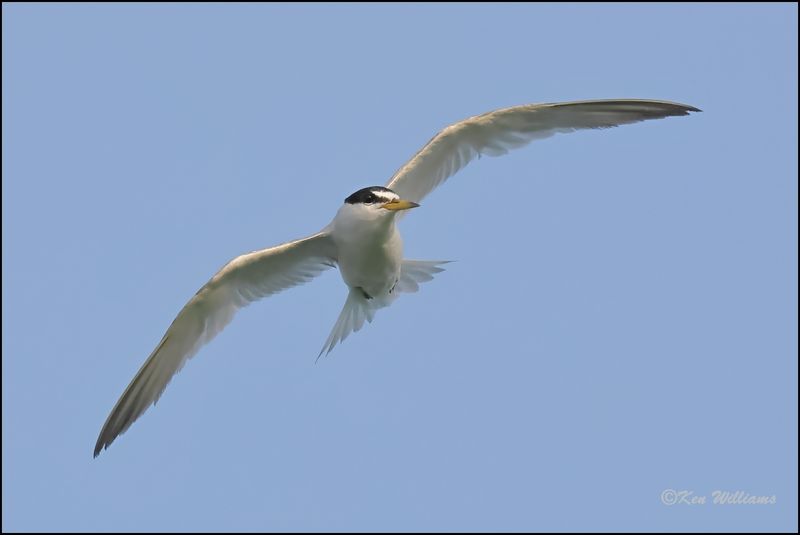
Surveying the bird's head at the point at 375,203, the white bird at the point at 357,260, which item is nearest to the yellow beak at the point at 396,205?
the bird's head at the point at 375,203

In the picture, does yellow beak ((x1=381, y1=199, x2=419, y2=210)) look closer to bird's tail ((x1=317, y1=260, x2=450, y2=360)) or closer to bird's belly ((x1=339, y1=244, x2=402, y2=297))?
bird's belly ((x1=339, y1=244, x2=402, y2=297))

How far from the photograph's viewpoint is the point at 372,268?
8.90 meters

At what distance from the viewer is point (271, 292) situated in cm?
977

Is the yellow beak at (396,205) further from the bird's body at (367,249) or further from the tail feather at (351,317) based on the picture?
the tail feather at (351,317)

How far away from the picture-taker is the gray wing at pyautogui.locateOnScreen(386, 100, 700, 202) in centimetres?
909

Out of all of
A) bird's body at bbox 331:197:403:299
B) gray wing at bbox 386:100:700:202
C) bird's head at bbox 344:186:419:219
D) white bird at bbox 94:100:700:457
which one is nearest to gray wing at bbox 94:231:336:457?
white bird at bbox 94:100:700:457

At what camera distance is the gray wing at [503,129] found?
909cm

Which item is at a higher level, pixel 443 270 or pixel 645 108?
pixel 645 108

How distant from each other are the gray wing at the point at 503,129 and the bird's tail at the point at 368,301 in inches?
28.3

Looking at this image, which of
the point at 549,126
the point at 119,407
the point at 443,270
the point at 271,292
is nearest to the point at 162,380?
the point at 119,407

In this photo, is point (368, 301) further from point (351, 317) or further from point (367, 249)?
point (367, 249)

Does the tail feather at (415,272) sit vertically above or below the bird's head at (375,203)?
below

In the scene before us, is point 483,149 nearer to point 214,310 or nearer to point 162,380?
point 214,310

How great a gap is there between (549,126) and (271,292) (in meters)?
3.24
